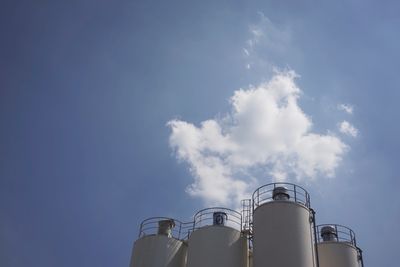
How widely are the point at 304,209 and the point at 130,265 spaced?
10186mm

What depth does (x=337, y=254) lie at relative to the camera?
22609mm

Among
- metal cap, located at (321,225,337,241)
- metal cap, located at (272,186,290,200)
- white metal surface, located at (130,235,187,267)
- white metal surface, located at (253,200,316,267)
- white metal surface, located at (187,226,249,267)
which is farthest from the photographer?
metal cap, located at (321,225,337,241)

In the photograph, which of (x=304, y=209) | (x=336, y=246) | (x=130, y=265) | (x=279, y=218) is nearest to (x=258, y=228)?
(x=279, y=218)

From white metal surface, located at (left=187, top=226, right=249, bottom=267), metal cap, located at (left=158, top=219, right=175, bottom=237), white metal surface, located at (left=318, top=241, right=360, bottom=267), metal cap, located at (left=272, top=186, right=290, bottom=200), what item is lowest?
white metal surface, located at (left=187, top=226, right=249, bottom=267)

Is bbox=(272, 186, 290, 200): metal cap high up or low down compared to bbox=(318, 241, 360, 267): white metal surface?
up

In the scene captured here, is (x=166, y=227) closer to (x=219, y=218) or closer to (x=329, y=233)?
(x=219, y=218)

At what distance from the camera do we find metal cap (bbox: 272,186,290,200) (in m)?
21.2

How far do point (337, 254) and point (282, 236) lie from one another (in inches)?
220

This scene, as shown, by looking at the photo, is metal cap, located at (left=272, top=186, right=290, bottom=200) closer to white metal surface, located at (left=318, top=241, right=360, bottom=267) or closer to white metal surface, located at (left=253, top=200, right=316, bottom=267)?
white metal surface, located at (left=253, top=200, right=316, bottom=267)

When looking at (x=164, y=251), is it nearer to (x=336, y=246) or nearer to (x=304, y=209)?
(x=304, y=209)

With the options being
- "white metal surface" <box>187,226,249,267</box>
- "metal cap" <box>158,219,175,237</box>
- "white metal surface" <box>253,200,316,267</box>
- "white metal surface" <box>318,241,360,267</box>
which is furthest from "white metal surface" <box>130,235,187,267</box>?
"white metal surface" <box>318,241,360,267</box>

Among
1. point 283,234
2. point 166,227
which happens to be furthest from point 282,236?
point 166,227

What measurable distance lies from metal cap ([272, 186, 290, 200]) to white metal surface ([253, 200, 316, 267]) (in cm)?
102

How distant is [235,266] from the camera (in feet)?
66.6
